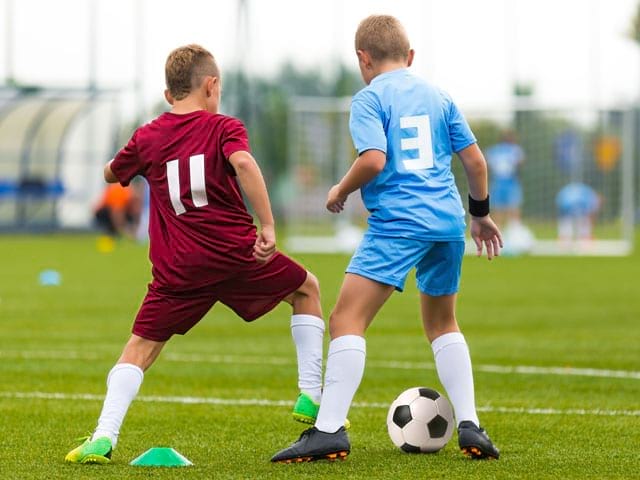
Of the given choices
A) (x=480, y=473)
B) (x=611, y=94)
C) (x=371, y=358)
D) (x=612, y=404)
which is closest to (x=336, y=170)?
(x=611, y=94)

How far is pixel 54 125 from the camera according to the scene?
3906 cm

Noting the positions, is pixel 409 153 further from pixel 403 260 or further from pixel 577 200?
pixel 577 200

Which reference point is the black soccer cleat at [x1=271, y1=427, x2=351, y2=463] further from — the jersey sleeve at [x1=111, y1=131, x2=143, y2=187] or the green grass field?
the jersey sleeve at [x1=111, y1=131, x2=143, y2=187]

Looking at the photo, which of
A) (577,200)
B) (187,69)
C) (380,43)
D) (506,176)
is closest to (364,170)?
(380,43)

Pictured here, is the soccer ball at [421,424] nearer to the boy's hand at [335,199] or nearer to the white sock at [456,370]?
the white sock at [456,370]

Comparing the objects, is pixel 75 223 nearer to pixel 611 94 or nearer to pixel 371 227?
pixel 611 94

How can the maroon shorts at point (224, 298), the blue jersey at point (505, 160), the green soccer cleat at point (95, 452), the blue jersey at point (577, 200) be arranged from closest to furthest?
the green soccer cleat at point (95, 452)
the maroon shorts at point (224, 298)
the blue jersey at point (505, 160)
the blue jersey at point (577, 200)

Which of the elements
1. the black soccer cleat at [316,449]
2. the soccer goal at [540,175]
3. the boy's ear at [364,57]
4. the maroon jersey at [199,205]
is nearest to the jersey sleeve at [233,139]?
the maroon jersey at [199,205]

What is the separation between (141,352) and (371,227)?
1.02 metres

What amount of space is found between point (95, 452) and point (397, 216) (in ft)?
4.76

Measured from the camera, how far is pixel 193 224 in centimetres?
541

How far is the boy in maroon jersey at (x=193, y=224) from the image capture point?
5.33 metres

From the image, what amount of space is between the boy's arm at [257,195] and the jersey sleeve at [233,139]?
2cm

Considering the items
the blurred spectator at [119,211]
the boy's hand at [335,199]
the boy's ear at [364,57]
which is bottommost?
the blurred spectator at [119,211]
